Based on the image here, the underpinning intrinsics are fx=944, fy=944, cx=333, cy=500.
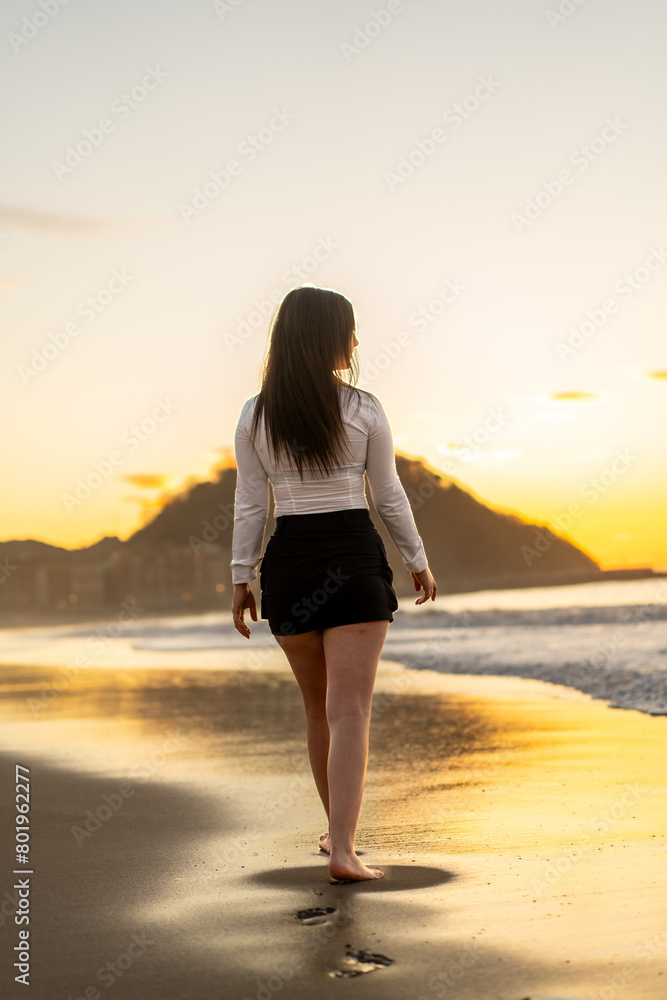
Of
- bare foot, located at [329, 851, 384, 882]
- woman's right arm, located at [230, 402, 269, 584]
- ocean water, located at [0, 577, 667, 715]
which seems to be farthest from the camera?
ocean water, located at [0, 577, 667, 715]

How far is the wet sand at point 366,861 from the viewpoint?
2.25 metres

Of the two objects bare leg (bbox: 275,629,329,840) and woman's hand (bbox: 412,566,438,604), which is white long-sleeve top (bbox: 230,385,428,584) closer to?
woman's hand (bbox: 412,566,438,604)

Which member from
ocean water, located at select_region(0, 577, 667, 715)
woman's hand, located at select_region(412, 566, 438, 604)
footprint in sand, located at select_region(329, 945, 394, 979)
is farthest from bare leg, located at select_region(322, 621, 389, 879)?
ocean water, located at select_region(0, 577, 667, 715)

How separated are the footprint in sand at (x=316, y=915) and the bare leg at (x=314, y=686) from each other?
1.63 feet

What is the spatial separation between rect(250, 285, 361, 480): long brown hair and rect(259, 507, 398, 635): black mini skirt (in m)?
0.18

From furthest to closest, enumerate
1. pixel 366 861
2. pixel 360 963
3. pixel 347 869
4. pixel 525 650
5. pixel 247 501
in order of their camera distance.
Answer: pixel 525 650 → pixel 366 861 → pixel 247 501 → pixel 347 869 → pixel 360 963

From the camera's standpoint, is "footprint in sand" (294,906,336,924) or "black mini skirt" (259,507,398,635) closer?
"footprint in sand" (294,906,336,924)

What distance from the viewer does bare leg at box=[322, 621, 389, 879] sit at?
305 cm

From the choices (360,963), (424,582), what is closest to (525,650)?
(424,582)

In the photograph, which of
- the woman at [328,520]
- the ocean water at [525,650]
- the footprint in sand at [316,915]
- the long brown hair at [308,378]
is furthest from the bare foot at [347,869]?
the ocean water at [525,650]

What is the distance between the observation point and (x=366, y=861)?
3.37 meters

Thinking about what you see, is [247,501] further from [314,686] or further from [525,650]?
[525,650]

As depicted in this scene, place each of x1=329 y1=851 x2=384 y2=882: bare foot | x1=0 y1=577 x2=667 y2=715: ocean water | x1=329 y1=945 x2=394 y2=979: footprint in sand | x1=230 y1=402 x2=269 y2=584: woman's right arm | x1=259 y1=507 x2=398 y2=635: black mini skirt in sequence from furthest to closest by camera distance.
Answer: x1=0 y1=577 x2=667 y2=715: ocean water → x1=230 y1=402 x2=269 y2=584: woman's right arm → x1=259 y1=507 x2=398 y2=635: black mini skirt → x1=329 y1=851 x2=384 y2=882: bare foot → x1=329 y1=945 x2=394 y2=979: footprint in sand

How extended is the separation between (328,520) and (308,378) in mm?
475
